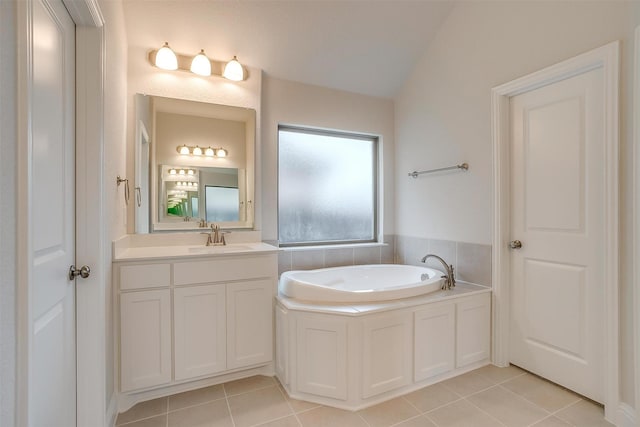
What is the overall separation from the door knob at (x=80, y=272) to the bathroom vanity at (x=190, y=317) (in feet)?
1.16

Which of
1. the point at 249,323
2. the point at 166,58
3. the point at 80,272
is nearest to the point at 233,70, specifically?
the point at 166,58

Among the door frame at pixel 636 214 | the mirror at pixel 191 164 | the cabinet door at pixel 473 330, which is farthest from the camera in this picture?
the mirror at pixel 191 164

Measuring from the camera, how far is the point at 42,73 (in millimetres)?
1083

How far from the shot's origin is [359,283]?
2.95 meters

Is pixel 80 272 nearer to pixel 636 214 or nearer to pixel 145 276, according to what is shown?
pixel 145 276

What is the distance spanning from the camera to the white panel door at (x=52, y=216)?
1.01 meters

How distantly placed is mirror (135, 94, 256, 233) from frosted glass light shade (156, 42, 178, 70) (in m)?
0.24

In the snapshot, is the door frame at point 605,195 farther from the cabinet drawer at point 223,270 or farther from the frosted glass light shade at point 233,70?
the frosted glass light shade at point 233,70

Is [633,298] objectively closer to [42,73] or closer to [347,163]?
[347,163]

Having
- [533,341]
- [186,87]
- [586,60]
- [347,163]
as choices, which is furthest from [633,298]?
[186,87]

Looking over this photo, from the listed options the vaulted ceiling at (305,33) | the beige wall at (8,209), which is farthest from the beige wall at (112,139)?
the beige wall at (8,209)

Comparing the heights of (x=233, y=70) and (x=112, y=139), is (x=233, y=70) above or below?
above

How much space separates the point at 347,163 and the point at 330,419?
7.78ft

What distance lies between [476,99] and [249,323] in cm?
248
